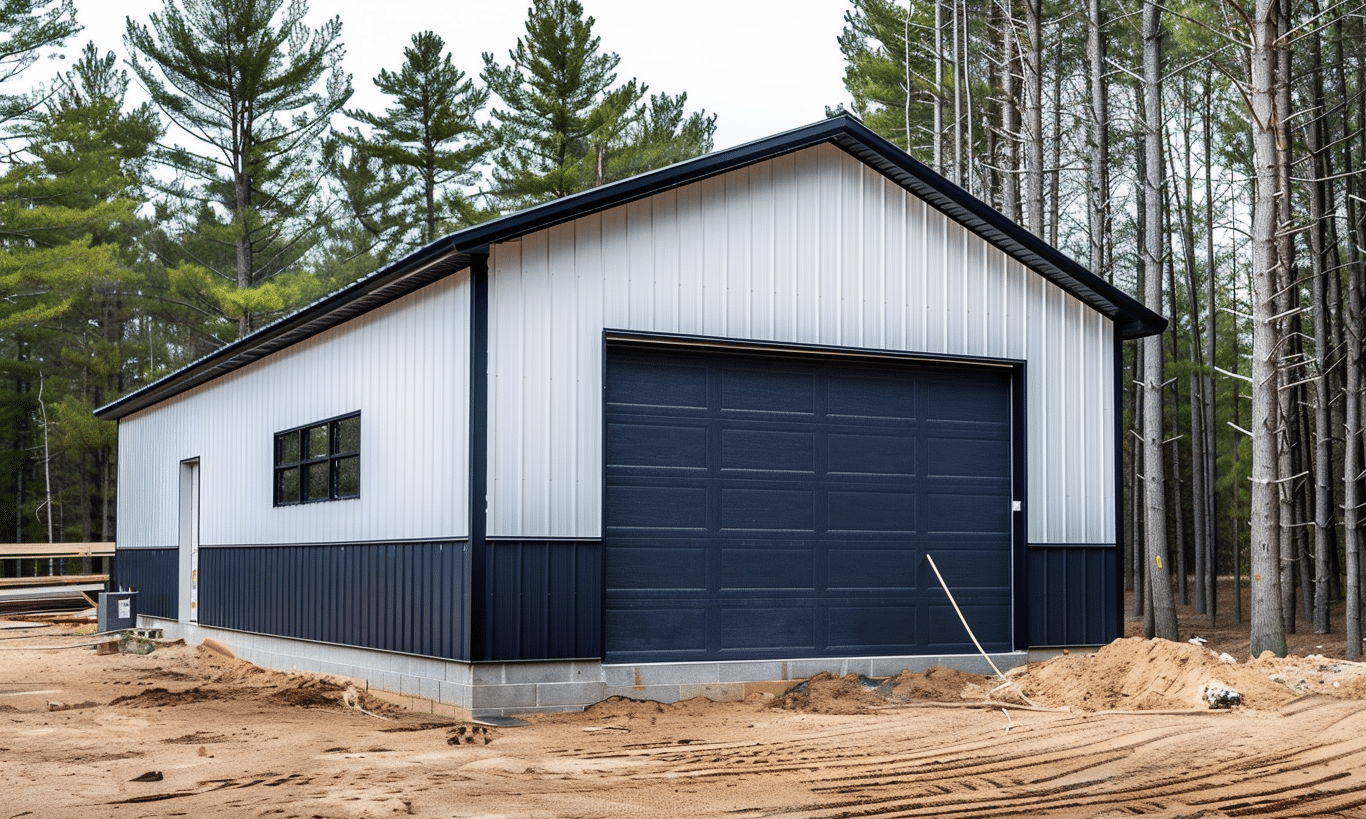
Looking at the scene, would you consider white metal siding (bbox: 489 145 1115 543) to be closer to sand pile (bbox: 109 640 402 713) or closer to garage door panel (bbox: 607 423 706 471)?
garage door panel (bbox: 607 423 706 471)

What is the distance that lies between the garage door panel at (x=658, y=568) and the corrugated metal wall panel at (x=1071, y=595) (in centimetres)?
363

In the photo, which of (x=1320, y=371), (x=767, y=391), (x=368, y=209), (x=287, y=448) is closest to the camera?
(x=767, y=391)

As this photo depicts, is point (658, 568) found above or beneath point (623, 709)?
above

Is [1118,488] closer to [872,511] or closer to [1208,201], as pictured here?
[872,511]

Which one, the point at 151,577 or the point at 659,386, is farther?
the point at 151,577

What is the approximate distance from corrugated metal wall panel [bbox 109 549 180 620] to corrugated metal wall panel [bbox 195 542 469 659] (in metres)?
2.53

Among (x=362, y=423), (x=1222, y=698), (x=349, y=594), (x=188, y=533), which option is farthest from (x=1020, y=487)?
(x=188, y=533)

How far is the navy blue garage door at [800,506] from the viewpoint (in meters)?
12.1

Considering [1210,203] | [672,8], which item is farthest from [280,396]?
[672,8]

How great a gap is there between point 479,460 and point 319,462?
4202mm

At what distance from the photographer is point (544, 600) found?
11.3 metres

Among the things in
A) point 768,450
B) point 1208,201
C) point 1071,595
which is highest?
point 1208,201

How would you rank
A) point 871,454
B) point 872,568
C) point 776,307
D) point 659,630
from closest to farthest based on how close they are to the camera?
point 659,630 → point 776,307 → point 872,568 → point 871,454

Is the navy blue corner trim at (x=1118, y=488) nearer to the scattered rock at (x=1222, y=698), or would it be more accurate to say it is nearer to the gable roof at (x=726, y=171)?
the gable roof at (x=726, y=171)
